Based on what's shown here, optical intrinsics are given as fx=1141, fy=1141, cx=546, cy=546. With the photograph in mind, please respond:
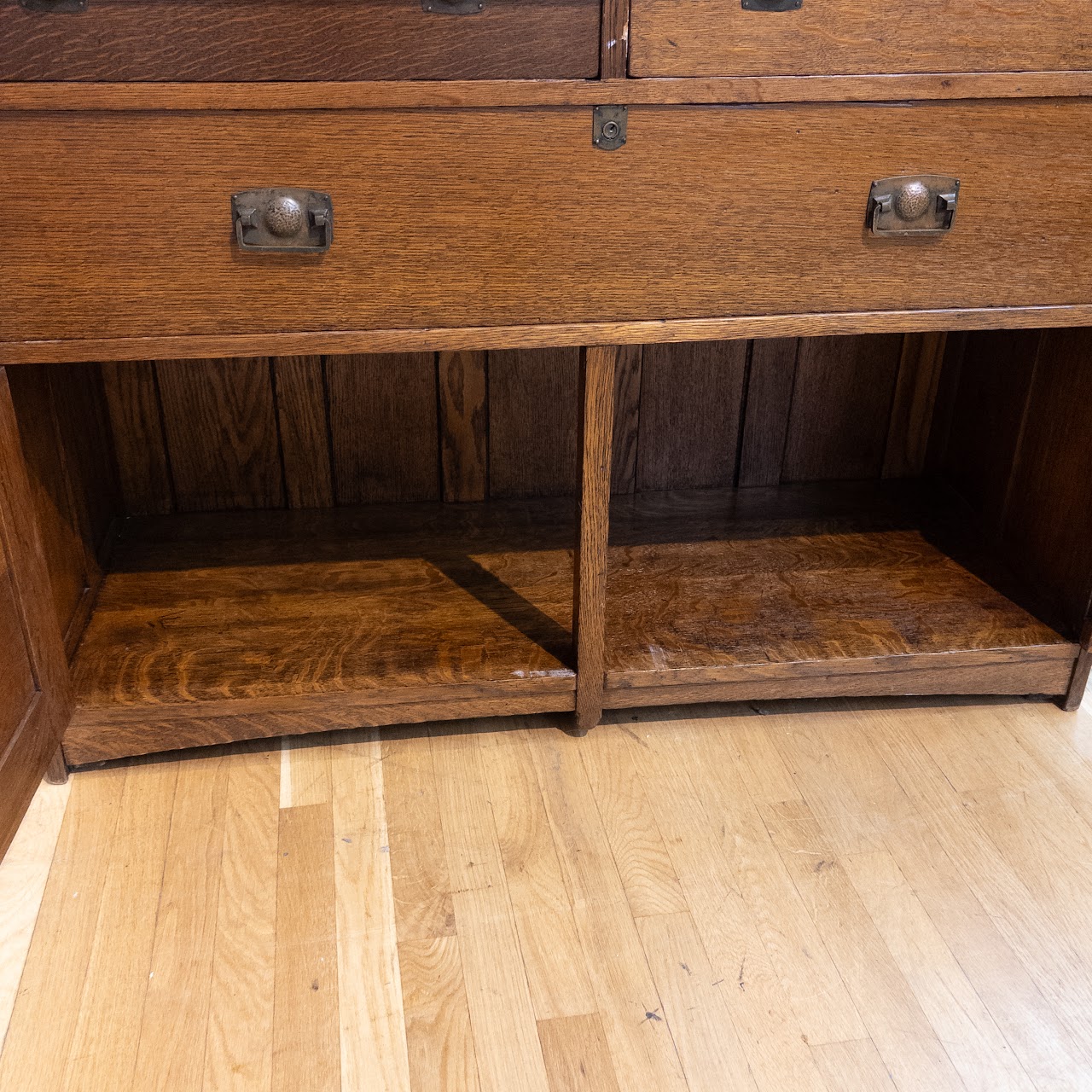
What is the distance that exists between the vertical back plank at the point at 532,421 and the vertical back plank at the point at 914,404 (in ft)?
1.48

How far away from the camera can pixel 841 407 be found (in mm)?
1566

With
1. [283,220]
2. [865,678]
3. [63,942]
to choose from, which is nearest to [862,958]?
[865,678]

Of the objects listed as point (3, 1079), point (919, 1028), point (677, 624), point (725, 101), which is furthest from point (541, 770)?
point (725, 101)

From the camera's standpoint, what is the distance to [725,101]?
0.96 m

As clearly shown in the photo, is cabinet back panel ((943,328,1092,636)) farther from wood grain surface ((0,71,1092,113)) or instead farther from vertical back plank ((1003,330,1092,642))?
wood grain surface ((0,71,1092,113))

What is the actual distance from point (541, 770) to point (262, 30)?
733 millimetres

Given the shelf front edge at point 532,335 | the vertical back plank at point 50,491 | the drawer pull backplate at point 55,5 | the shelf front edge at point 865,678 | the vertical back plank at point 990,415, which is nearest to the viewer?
the drawer pull backplate at point 55,5

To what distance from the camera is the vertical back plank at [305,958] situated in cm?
87

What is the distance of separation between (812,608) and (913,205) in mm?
475

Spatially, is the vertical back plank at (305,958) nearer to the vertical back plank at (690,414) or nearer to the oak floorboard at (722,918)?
the oak floorboard at (722,918)

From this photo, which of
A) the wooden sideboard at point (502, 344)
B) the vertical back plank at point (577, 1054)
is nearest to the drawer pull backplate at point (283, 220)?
the wooden sideboard at point (502, 344)

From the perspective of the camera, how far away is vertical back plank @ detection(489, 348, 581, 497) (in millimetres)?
1463

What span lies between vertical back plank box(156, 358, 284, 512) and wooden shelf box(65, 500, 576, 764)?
0.10 feet

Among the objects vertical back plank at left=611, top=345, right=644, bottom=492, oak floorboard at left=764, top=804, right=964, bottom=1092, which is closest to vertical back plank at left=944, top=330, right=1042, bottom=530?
vertical back plank at left=611, top=345, right=644, bottom=492
